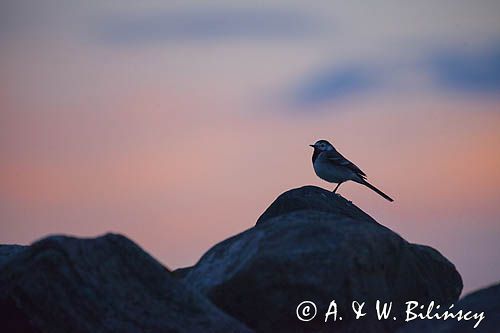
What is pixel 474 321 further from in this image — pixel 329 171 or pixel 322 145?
pixel 322 145

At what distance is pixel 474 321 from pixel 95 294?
153 inches

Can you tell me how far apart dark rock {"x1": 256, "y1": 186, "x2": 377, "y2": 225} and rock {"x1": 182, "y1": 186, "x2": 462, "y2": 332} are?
2711mm

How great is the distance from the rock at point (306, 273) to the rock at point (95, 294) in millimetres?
944

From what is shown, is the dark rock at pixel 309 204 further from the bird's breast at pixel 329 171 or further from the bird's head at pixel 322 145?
the bird's head at pixel 322 145

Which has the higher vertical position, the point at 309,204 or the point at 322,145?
the point at 322,145

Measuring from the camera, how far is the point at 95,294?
8.16 meters

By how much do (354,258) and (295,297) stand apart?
81cm

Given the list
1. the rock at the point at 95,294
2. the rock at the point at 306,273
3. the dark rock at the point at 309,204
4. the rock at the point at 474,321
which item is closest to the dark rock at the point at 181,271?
the dark rock at the point at 309,204

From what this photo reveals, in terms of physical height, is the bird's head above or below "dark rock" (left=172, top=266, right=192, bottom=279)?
above

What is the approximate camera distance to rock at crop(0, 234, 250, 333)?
26.5 feet

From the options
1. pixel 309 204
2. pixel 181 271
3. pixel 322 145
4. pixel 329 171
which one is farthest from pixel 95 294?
pixel 322 145

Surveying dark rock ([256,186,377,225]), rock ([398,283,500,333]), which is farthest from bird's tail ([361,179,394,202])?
rock ([398,283,500,333])

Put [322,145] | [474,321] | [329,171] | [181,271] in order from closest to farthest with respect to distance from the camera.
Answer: [474,321], [181,271], [329,171], [322,145]

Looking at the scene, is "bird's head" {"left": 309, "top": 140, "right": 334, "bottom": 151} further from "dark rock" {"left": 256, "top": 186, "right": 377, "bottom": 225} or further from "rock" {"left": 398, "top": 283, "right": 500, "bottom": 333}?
"rock" {"left": 398, "top": 283, "right": 500, "bottom": 333}
